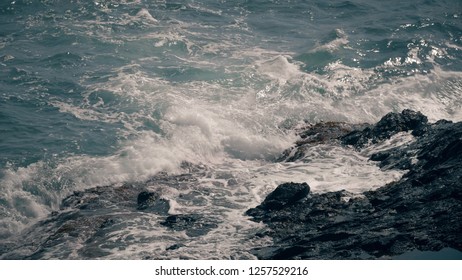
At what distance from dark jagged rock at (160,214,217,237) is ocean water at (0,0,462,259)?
0.88 feet

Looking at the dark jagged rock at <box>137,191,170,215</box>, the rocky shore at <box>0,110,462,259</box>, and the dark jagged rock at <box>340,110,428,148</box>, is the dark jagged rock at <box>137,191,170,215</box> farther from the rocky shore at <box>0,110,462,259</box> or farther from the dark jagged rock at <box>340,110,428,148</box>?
the dark jagged rock at <box>340,110,428,148</box>

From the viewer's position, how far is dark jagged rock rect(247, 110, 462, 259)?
1287 cm

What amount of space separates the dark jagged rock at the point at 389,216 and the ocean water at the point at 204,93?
29.6 inches

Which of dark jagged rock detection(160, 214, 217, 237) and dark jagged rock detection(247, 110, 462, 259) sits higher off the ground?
dark jagged rock detection(247, 110, 462, 259)

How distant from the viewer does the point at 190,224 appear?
49.4 feet

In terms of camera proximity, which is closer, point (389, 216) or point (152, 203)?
point (389, 216)

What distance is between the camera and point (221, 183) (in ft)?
57.2

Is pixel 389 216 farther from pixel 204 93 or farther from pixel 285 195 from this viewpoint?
pixel 204 93

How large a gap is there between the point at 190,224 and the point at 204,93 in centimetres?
871

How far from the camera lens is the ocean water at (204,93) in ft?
55.6

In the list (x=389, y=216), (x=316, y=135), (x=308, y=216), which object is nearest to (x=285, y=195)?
(x=308, y=216)

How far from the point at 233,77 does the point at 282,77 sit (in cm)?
176

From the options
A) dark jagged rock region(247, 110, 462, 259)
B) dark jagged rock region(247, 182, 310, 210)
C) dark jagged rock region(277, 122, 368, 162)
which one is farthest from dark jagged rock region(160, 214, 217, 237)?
dark jagged rock region(277, 122, 368, 162)

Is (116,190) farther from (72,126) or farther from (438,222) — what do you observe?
(438,222)
